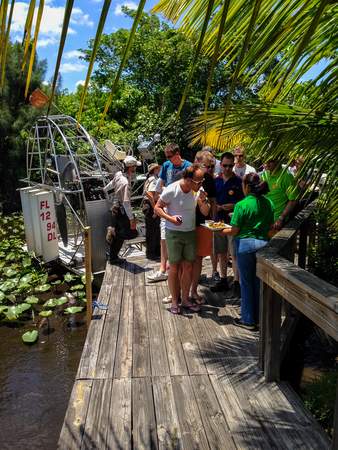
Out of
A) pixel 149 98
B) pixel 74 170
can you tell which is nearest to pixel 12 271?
pixel 74 170

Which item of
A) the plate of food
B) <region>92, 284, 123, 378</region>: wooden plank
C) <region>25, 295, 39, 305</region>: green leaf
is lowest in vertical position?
<region>25, 295, 39, 305</region>: green leaf

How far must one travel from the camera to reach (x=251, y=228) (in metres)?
4.40

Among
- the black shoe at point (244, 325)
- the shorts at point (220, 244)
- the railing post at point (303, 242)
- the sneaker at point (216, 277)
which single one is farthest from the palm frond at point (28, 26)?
the railing post at point (303, 242)

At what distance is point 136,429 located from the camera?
117 inches

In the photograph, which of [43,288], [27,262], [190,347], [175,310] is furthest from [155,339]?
[27,262]

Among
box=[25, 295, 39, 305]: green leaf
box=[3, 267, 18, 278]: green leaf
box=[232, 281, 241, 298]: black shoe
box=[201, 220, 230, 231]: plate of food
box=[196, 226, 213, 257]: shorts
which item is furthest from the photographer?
box=[3, 267, 18, 278]: green leaf

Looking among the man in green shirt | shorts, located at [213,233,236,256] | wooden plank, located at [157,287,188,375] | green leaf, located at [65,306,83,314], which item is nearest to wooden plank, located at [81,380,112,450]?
wooden plank, located at [157,287,188,375]

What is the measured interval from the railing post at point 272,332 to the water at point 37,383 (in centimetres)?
274

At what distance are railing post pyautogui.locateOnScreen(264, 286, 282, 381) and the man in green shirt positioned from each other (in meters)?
2.03

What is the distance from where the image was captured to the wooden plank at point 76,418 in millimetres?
2827

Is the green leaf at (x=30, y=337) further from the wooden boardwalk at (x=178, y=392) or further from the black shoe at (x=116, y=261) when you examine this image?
the wooden boardwalk at (x=178, y=392)

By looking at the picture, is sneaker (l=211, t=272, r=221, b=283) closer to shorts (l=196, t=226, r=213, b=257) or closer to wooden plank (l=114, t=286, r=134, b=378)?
shorts (l=196, t=226, r=213, b=257)

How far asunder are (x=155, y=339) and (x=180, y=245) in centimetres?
103

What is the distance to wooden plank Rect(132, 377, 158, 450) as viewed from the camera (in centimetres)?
284
